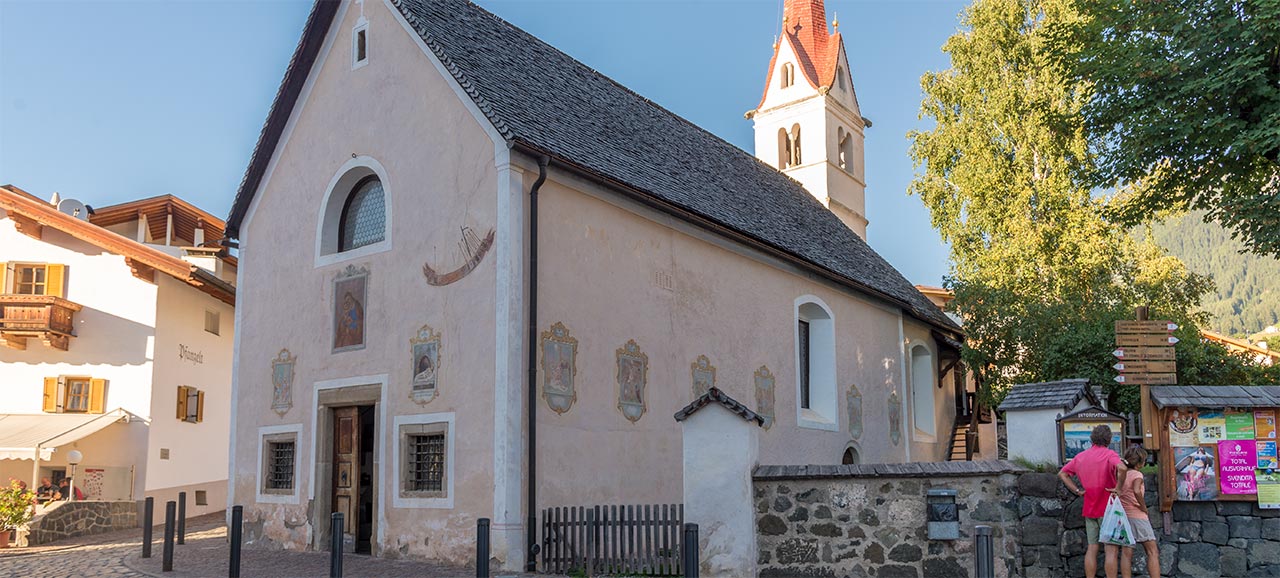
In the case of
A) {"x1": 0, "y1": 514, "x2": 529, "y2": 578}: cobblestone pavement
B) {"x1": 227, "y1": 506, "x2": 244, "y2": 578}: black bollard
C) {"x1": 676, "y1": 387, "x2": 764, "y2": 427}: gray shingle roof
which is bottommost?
{"x1": 0, "y1": 514, "x2": 529, "y2": 578}: cobblestone pavement

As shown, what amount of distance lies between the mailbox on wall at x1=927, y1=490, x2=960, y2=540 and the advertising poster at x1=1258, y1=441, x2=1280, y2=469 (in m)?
2.98

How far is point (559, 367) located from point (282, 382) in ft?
16.9

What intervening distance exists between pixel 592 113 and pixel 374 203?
426 centimetres

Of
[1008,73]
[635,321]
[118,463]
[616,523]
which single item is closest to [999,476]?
[616,523]

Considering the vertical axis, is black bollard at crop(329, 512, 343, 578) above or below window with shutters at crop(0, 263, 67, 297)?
below

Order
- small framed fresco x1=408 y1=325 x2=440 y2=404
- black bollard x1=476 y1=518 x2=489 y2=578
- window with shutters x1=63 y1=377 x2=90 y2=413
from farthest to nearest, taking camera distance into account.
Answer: window with shutters x1=63 y1=377 x2=90 y2=413 < small framed fresco x1=408 y1=325 x2=440 y2=404 < black bollard x1=476 y1=518 x2=489 y2=578

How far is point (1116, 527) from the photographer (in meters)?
9.80

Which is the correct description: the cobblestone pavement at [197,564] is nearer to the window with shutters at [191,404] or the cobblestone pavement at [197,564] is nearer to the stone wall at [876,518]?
the stone wall at [876,518]

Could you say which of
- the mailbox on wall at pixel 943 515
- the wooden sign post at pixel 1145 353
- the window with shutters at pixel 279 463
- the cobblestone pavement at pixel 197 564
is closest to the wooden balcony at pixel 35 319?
the cobblestone pavement at pixel 197 564

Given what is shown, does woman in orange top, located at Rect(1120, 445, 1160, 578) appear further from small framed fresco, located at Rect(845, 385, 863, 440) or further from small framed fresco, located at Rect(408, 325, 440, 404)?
small framed fresco, located at Rect(845, 385, 863, 440)

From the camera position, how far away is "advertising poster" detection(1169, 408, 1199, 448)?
10.5 m

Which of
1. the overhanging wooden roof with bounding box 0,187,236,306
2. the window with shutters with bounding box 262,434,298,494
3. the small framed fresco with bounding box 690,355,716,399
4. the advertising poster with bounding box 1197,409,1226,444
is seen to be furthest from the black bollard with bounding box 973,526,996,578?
the overhanging wooden roof with bounding box 0,187,236,306

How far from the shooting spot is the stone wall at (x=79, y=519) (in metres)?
18.2

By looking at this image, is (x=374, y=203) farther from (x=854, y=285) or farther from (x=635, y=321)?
(x=854, y=285)
